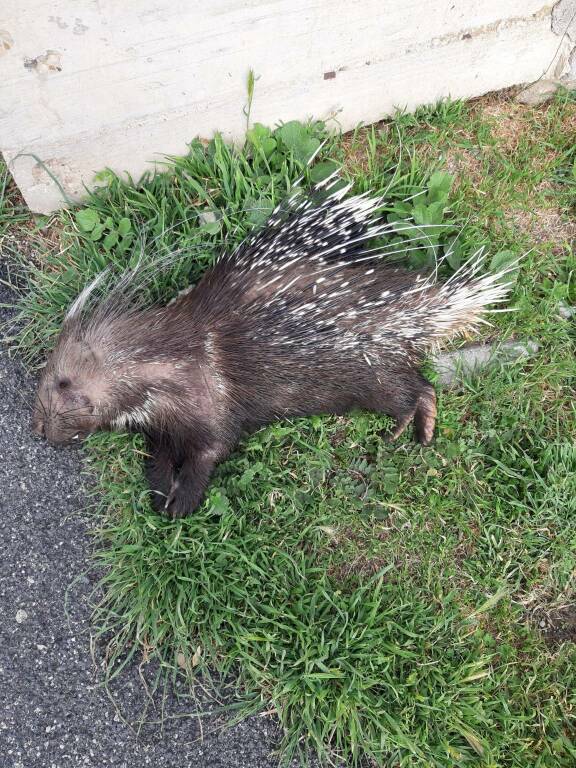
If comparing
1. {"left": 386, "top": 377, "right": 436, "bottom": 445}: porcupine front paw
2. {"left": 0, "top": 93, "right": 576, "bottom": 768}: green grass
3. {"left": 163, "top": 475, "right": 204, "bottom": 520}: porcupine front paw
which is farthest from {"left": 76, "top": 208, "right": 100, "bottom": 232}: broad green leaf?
{"left": 386, "top": 377, "right": 436, "bottom": 445}: porcupine front paw

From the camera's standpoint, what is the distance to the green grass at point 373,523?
6.32 feet

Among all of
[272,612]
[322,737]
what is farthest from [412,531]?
[322,737]

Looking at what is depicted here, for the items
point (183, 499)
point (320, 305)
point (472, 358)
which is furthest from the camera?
point (472, 358)

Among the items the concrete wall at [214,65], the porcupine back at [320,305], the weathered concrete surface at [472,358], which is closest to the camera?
the concrete wall at [214,65]

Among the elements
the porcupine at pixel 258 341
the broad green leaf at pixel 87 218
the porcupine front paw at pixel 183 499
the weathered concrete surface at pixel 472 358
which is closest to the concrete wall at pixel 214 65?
the broad green leaf at pixel 87 218

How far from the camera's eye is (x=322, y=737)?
1.87 m

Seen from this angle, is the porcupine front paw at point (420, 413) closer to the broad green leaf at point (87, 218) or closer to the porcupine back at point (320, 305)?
the porcupine back at point (320, 305)

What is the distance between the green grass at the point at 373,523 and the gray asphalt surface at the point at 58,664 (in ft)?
0.27

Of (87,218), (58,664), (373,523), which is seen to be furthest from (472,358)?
(58,664)

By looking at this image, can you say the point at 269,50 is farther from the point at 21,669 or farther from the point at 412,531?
the point at 21,669

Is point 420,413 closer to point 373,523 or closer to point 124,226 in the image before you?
point 373,523

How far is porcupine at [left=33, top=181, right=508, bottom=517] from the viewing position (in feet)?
6.18

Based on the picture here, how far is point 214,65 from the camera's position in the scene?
187 cm

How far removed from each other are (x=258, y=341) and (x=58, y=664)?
1136 millimetres
